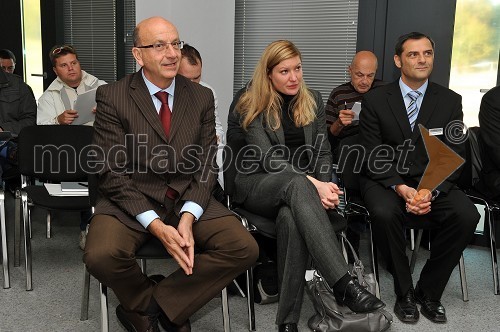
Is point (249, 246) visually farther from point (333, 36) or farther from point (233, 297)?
point (333, 36)

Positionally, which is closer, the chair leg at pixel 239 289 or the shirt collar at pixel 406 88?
the chair leg at pixel 239 289

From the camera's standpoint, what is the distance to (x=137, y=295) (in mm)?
2631

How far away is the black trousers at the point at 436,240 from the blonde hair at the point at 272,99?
25.7 inches

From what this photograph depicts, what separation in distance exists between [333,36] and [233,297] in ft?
8.12

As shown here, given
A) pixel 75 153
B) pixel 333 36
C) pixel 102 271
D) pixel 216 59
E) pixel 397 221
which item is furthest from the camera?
pixel 216 59

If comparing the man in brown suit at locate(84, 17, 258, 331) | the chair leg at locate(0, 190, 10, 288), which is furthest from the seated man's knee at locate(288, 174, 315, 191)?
the chair leg at locate(0, 190, 10, 288)

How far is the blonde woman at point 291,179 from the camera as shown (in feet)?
9.03

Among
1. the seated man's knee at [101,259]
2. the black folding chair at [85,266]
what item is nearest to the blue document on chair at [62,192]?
the black folding chair at [85,266]

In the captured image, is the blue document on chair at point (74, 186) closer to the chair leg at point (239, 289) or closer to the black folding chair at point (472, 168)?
the chair leg at point (239, 289)

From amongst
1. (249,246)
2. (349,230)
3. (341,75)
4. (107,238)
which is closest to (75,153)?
(107,238)

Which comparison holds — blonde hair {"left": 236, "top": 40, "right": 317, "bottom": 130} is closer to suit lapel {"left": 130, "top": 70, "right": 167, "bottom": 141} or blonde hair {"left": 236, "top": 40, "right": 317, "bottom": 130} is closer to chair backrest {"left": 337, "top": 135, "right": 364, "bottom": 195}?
chair backrest {"left": 337, "top": 135, "right": 364, "bottom": 195}

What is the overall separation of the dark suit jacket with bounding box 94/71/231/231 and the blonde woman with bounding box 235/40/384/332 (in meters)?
0.33

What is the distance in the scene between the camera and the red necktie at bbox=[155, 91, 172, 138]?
282cm

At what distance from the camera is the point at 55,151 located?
366cm
